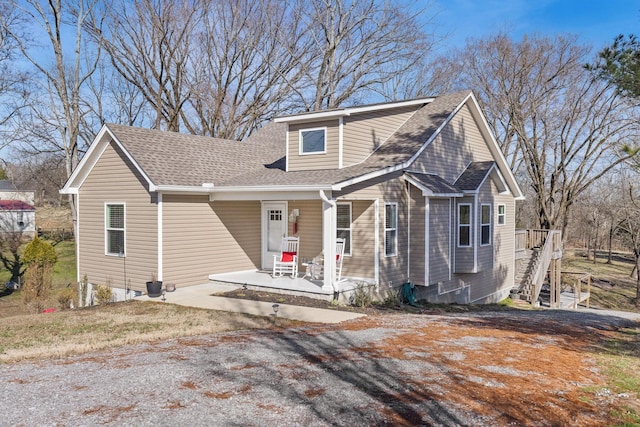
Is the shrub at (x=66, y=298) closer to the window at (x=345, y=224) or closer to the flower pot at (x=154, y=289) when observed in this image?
the flower pot at (x=154, y=289)

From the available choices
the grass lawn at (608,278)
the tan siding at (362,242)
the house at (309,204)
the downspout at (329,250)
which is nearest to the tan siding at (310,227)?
the house at (309,204)

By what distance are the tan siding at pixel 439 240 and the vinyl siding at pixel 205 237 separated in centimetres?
549

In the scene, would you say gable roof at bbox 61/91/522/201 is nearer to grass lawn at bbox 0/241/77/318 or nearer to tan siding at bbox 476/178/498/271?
tan siding at bbox 476/178/498/271

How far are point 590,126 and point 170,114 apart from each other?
23.2 metres

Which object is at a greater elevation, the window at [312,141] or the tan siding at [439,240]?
the window at [312,141]

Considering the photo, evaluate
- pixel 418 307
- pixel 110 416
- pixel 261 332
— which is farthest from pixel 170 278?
pixel 110 416

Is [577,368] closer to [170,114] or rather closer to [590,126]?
[590,126]

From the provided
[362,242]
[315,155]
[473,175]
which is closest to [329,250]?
[362,242]

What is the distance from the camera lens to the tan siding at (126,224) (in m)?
13.5

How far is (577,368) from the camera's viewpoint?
267 inches

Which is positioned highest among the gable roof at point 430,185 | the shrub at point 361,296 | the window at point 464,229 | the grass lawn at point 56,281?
the gable roof at point 430,185

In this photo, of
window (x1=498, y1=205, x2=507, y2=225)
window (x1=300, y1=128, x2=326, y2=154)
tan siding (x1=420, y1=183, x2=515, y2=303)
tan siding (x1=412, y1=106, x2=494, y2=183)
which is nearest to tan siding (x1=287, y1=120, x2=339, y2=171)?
window (x1=300, y1=128, x2=326, y2=154)

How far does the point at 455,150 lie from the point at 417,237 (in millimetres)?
4243

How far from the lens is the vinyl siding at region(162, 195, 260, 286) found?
1345 cm
